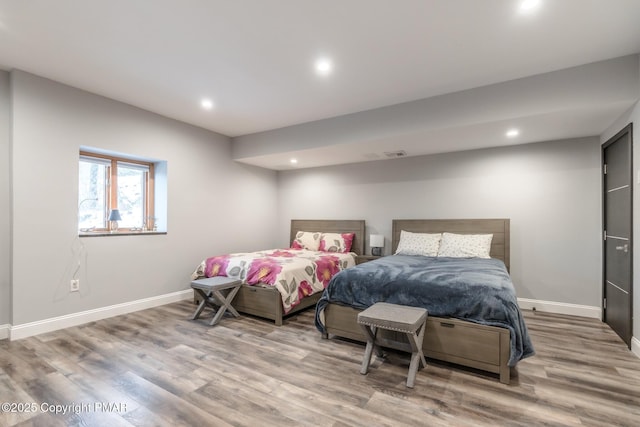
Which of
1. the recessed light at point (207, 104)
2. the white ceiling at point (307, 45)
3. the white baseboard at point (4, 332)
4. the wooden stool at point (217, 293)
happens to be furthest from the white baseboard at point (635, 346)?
the white baseboard at point (4, 332)

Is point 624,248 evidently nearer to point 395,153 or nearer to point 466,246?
point 466,246

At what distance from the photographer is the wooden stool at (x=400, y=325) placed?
7.11ft

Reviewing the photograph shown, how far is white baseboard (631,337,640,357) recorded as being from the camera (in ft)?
8.50

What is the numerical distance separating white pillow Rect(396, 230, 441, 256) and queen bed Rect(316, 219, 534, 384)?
0.67 metres

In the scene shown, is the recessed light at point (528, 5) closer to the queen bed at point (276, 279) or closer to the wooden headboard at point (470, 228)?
the wooden headboard at point (470, 228)

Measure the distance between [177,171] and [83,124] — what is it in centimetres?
121

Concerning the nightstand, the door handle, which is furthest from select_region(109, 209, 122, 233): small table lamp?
the door handle

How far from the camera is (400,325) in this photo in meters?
2.16

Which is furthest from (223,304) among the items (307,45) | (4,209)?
(307,45)

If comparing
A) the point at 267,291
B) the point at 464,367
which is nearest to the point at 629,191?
the point at 464,367

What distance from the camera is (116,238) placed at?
373cm

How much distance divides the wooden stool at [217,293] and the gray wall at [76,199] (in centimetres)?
97

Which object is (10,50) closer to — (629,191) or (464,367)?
(464,367)

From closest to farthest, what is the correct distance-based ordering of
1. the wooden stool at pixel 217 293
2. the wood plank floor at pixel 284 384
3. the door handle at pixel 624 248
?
the wood plank floor at pixel 284 384
the door handle at pixel 624 248
the wooden stool at pixel 217 293
